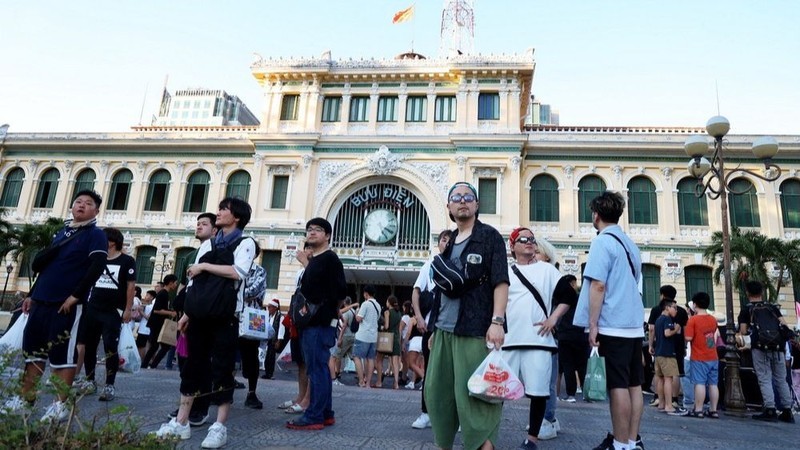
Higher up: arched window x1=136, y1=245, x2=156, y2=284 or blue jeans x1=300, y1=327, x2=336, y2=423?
arched window x1=136, y1=245, x2=156, y2=284

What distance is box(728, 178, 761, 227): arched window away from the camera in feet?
66.4

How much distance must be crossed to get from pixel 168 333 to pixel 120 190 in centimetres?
1804

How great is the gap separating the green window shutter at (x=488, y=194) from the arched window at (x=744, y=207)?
31.1 feet

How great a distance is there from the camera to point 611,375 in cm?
371

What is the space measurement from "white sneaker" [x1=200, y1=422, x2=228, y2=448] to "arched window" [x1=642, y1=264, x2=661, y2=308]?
19.6 m

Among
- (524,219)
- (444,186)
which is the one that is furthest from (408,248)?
(524,219)

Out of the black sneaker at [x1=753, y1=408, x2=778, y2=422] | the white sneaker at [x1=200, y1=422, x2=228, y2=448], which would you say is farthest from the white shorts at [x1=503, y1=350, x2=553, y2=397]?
the black sneaker at [x1=753, y1=408, x2=778, y2=422]

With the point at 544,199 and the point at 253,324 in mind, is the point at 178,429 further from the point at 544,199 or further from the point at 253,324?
the point at 544,199

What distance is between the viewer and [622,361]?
12.1 feet

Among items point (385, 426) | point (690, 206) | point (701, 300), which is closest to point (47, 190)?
point (385, 426)

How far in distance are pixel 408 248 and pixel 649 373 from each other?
12.0 m

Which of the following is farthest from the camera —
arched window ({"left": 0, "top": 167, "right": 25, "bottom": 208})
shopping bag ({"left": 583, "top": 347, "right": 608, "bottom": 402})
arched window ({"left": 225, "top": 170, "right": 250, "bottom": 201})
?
arched window ({"left": 0, "top": 167, "right": 25, "bottom": 208})

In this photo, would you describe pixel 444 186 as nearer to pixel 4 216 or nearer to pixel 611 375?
pixel 611 375

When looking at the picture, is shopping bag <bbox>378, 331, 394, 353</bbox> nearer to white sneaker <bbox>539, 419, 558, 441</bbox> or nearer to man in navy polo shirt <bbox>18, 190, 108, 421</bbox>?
white sneaker <bbox>539, 419, 558, 441</bbox>
